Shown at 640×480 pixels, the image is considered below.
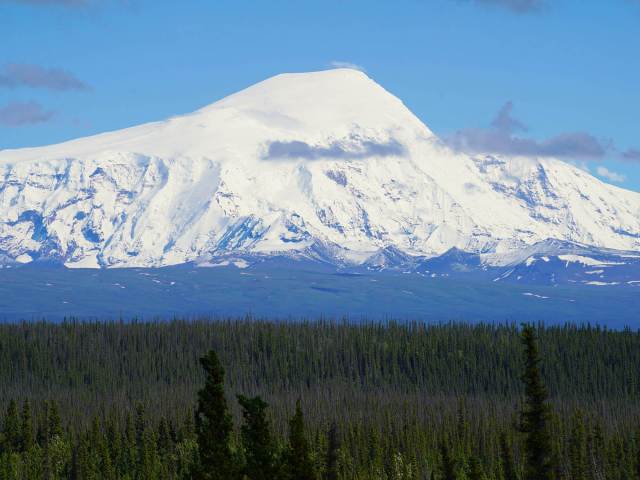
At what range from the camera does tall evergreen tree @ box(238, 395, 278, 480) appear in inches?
814

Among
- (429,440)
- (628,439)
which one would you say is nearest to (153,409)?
(429,440)

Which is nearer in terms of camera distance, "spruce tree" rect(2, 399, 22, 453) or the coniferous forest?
the coniferous forest

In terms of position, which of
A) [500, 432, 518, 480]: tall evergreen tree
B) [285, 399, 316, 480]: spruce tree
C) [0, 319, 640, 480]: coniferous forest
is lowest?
[0, 319, 640, 480]: coniferous forest

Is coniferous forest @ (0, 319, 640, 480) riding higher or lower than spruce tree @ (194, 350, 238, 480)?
lower

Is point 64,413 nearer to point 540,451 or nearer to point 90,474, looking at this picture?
point 90,474

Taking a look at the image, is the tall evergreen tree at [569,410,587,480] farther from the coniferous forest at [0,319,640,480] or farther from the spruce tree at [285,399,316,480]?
the spruce tree at [285,399,316,480]

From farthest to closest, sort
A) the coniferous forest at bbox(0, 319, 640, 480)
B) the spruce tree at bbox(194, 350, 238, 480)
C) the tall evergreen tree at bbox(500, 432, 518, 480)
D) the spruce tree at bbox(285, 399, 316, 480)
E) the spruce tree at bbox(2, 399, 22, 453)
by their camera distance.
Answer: the spruce tree at bbox(2, 399, 22, 453), the tall evergreen tree at bbox(500, 432, 518, 480), the coniferous forest at bbox(0, 319, 640, 480), the spruce tree at bbox(194, 350, 238, 480), the spruce tree at bbox(285, 399, 316, 480)

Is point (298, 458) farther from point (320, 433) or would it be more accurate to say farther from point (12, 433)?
point (12, 433)

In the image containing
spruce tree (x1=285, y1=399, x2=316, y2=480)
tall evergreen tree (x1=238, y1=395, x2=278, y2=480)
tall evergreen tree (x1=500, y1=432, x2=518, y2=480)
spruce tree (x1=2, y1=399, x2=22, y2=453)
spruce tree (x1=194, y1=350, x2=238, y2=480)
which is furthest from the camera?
spruce tree (x1=2, y1=399, x2=22, y2=453)

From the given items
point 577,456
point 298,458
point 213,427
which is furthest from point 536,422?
point 577,456

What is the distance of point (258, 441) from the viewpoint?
21203mm

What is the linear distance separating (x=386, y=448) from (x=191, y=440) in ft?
59.8

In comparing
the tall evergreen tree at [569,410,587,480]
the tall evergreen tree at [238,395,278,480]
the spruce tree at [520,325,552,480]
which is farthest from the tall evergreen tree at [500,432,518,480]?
the tall evergreen tree at [238,395,278,480]

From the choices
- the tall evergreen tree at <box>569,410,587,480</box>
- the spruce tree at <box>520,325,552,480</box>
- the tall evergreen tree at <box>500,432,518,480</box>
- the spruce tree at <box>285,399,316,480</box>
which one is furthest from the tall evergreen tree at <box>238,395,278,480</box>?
the tall evergreen tree at <box>569,410,587,480</box>
